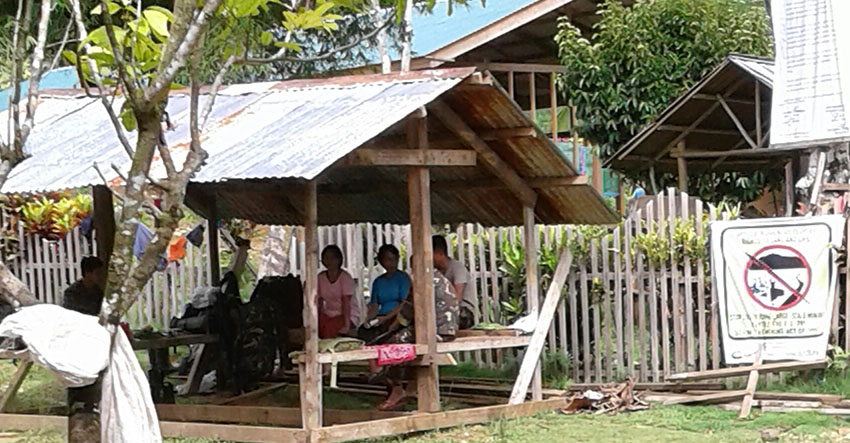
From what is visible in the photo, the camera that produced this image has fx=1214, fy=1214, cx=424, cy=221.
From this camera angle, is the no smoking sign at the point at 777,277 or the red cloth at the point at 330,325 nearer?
the no smoking sign at the point at 777,277

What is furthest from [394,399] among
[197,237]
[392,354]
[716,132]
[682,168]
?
[716,132]

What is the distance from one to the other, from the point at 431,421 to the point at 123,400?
390 centimetres

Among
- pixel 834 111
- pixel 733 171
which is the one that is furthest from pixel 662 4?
pixel 834 111

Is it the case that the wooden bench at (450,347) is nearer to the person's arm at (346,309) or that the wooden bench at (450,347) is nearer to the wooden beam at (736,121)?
the person's arm at (346,309)

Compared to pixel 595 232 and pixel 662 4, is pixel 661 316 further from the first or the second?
pixel 662 4

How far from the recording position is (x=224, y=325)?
37.7ft

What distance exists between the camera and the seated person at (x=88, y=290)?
10539 millimetres

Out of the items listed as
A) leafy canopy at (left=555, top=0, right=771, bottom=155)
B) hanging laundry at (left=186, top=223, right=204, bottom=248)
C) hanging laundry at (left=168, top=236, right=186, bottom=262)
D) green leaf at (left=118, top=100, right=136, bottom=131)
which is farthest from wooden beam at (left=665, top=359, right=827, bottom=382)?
hanging laundry at (left=168, top=236, right=186, bottom=262)

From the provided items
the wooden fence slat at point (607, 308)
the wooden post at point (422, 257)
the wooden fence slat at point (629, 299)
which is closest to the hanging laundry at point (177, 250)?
the wooden fence slat at point (607, 308)

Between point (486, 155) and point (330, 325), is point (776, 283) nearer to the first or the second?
point (486, 155)

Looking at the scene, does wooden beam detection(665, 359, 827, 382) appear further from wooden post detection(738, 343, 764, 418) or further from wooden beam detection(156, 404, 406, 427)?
wooden beam detection(156, 404, 406, 427)

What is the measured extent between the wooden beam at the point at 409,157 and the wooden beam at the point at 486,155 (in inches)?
5.2

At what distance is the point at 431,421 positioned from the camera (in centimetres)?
948

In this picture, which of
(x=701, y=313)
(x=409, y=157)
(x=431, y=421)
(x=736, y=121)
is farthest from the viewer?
(x=736, y=121)
